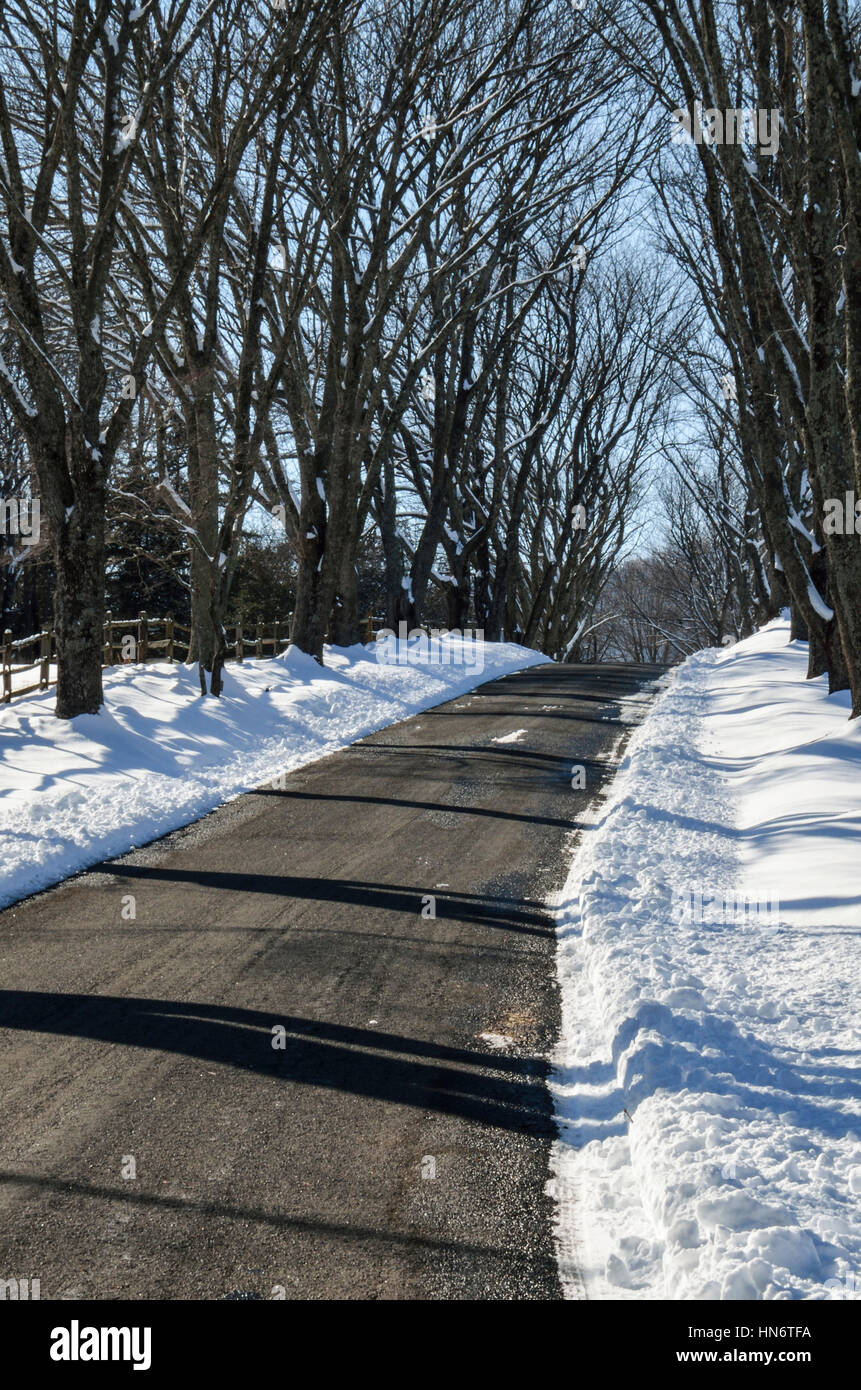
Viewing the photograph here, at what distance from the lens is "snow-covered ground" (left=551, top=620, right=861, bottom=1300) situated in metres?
3.68

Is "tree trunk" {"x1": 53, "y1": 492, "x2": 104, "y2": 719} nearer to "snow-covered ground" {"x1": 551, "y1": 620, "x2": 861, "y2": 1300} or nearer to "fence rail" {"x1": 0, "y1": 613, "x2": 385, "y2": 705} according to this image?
"fence rail" {"x1": 0, "y1": 613, "x2": 385, "y2": 705}

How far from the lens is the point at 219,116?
50.9 feet

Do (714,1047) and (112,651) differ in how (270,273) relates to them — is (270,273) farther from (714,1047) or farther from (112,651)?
(714,1047)

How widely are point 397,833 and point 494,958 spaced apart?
3237 millimetres

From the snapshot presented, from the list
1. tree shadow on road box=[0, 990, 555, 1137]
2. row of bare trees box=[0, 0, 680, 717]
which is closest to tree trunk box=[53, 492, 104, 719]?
row of bare trees box=[0, 0, 680, 717]

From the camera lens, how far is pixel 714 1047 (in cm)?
516

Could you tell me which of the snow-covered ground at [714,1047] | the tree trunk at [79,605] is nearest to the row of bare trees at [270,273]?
the tree trunk at [79,605]

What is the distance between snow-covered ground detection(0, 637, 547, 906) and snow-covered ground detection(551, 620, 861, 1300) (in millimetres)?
3935

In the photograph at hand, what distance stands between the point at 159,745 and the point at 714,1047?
9.12 m

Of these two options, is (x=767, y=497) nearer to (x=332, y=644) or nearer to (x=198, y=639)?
(x=198, y=639)

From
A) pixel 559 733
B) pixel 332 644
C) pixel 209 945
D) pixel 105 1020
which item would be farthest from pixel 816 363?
pixel 332 644

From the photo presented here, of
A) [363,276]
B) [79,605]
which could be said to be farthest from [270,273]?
[79,605]

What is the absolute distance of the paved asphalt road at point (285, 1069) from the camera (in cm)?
369

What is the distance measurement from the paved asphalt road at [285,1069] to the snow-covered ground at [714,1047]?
23cm
